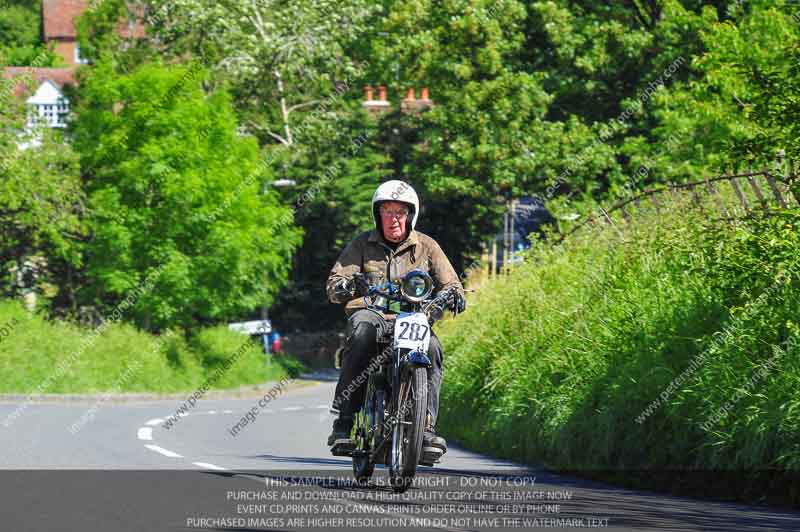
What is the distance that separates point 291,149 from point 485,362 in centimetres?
3321

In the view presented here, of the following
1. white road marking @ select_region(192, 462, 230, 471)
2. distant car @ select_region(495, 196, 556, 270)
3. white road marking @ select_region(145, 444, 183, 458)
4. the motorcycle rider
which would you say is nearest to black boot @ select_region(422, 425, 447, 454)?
the motorcycle rider

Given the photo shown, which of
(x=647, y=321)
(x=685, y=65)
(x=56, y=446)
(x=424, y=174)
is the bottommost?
(x=56, y=446)

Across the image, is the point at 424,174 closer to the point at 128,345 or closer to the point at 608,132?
the point at 608,132

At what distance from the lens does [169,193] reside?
39.6m

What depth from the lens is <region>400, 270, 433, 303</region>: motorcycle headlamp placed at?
980cm

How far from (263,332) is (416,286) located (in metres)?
36.1

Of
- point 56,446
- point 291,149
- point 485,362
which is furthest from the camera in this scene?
point 291,149

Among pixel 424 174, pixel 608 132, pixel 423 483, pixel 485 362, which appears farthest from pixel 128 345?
pixel 423 483

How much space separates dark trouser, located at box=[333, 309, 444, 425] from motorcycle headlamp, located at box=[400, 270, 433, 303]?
0.94ft

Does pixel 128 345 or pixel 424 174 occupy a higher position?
pixel 424 174

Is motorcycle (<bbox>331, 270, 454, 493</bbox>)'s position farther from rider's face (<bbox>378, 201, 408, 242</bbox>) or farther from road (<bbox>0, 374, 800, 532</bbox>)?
rider's face (<bbox>378, 201, 408, 242</bbox>)

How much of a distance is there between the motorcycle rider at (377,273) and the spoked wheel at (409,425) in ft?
0.81

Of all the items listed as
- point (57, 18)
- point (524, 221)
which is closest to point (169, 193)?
point (524, 221)

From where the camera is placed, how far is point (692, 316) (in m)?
13.2
